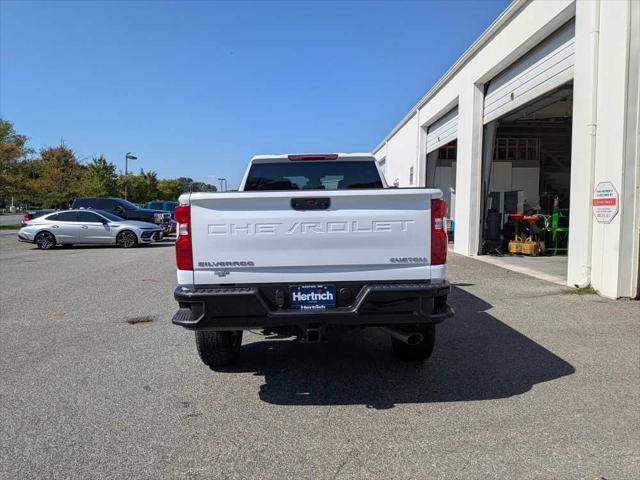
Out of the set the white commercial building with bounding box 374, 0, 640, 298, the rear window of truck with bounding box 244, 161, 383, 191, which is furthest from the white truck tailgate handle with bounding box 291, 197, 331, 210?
the white commercial building with bounding box 374, 0, 640, 298

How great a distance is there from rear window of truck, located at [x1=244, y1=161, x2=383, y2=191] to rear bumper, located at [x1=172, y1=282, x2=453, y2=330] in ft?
7.34

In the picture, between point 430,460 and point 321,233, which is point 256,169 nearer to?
point 321,233

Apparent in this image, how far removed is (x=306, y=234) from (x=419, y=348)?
187 cm

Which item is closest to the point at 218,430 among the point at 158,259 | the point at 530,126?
the point at 158,259

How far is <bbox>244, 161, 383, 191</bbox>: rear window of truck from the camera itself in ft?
20.0

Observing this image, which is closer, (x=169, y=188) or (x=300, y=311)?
(x=300, y=311)

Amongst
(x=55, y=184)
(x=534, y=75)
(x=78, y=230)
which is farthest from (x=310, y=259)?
(x=55, y=184)

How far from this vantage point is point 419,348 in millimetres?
5137

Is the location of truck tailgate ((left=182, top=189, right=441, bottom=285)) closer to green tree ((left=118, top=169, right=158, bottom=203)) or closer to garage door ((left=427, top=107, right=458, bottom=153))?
garage door ((left=427, top=107, right=458, bottom=153))

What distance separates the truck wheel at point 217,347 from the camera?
15.9 ft

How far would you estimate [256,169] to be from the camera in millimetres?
6133

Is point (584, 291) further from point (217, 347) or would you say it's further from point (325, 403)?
point (217, 347)

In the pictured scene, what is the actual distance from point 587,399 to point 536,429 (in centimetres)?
90

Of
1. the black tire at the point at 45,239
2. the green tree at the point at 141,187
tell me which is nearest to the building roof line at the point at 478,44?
the black tire at the point at 45,239
